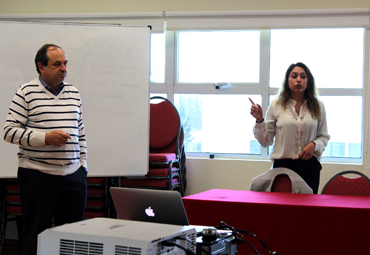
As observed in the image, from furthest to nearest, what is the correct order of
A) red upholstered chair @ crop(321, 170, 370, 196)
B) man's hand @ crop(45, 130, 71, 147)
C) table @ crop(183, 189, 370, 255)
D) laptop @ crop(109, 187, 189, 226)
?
red upholstered chair @ crop(321, 170, 370, 196), man's hand @ crop(45, 130, 71, 147), table @ crop(183, 189, 370, 255), laptop @ crop(109, 187, 189, 226)

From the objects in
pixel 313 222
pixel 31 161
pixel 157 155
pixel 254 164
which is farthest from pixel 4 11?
pixel 313 222

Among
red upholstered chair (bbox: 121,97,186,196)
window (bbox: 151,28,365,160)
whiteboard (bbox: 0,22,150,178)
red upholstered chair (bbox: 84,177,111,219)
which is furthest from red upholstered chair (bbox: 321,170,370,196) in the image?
red upholstered chair (bbox: 84,177,111,219)

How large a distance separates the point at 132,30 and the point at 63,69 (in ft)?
4.48

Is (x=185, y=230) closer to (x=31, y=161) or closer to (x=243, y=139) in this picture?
(x=31, y=161)

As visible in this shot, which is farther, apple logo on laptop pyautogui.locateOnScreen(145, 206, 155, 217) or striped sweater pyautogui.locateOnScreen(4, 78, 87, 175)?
striped sweater pyautogui.locateOnScreen(4, 78, 87, 175)

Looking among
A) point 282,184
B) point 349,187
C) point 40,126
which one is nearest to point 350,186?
point 349,187

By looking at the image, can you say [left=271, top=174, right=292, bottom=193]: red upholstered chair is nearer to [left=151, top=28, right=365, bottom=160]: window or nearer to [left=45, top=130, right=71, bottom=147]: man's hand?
[left=45, top=130, right=71, bottom=147]: man's hand

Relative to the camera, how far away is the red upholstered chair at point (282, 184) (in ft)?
7.55

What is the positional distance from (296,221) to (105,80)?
215cm

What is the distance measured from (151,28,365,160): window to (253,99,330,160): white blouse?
42.7 inches

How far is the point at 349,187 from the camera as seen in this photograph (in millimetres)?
2318

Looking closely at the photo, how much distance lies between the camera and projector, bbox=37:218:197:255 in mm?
780

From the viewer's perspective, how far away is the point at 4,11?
3.94m

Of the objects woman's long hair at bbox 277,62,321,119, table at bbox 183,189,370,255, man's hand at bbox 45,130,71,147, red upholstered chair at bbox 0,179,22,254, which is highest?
woman's long hair at bbox 277,62,321,119
